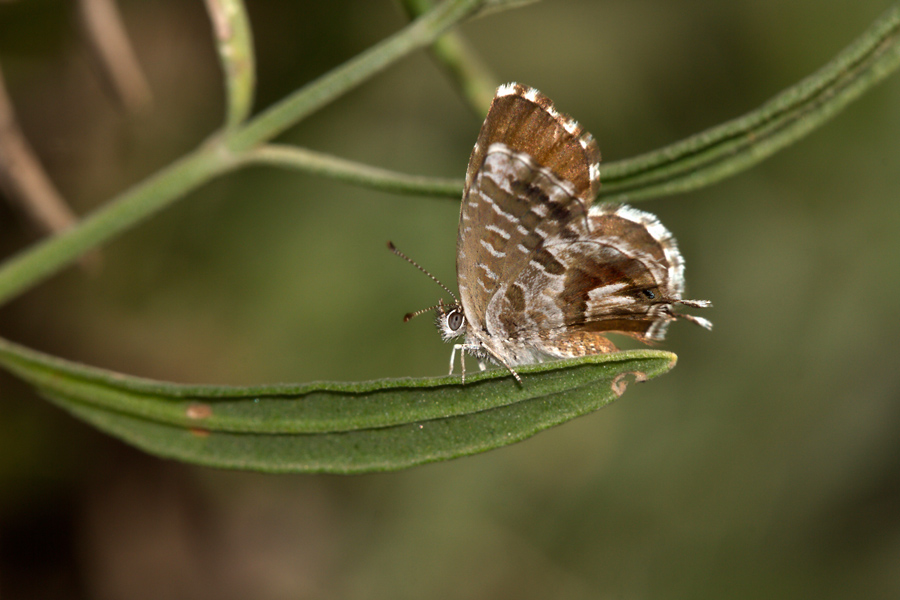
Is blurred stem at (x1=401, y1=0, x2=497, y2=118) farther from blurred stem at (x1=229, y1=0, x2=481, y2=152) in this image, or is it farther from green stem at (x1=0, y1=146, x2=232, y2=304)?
green stem at (x1=0, y1=146, x2=232, y2=304)

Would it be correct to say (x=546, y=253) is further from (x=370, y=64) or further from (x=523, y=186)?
(x=370, y=64)

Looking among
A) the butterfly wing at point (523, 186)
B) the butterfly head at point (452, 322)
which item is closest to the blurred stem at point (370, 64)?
the butterfly wing at point (523, 186)

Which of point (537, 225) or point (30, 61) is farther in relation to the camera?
point (30, 61)

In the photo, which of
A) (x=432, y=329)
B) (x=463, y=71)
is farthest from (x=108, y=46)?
(x=432, y=329)

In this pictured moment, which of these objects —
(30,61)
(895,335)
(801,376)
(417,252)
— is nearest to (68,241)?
(30,61)

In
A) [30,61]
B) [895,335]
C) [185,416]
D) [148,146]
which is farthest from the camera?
[148,146]

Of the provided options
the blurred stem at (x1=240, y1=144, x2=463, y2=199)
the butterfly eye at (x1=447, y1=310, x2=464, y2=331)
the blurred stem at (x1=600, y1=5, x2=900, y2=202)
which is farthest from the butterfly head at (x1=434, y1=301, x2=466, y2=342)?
the blurred stem at (x1=600, y1=5, x2=900, y2=202)

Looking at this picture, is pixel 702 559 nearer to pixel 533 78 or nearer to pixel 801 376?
pixel 801 376
